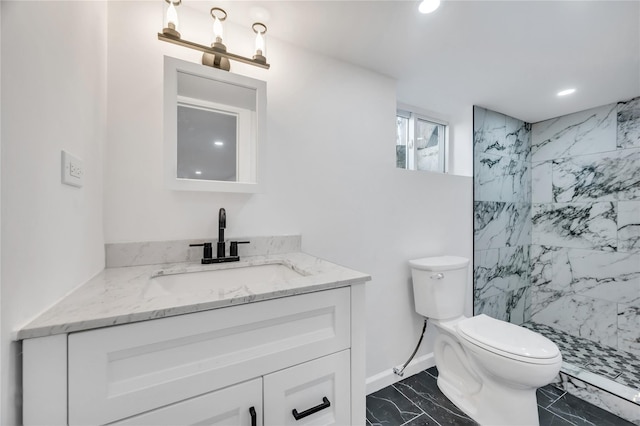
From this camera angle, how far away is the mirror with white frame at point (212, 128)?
3.76 ft

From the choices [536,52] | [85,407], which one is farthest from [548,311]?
[85,407]

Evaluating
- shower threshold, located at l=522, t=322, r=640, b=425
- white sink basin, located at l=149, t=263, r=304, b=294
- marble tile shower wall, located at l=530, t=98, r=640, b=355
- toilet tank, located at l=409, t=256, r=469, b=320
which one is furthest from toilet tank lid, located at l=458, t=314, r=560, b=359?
marble tile shower wall, located at l=530, t=98, r=640, b=355

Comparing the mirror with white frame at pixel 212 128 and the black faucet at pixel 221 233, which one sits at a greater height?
the mirror with white frame at pixel 212 128

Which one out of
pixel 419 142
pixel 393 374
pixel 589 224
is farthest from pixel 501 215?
pixel 393 374

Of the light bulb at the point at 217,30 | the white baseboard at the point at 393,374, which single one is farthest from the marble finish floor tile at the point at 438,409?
the light bulb at the point at 217,30

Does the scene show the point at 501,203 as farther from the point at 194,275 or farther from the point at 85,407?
the point at 85,407

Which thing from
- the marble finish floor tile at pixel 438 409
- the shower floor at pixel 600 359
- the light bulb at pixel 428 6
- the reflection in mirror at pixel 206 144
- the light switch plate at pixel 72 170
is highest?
the light bulb at pixel 428 6

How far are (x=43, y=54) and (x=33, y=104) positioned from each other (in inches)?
5.9

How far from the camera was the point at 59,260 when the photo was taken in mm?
719

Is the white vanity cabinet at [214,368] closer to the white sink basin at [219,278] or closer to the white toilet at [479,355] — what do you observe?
the white sink basin at [219,278]

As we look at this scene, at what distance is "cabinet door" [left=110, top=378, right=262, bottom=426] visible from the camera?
0.65m

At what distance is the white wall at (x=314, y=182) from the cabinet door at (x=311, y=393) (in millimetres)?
724

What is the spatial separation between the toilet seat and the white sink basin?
3.60 ft

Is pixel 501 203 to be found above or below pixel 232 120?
below
